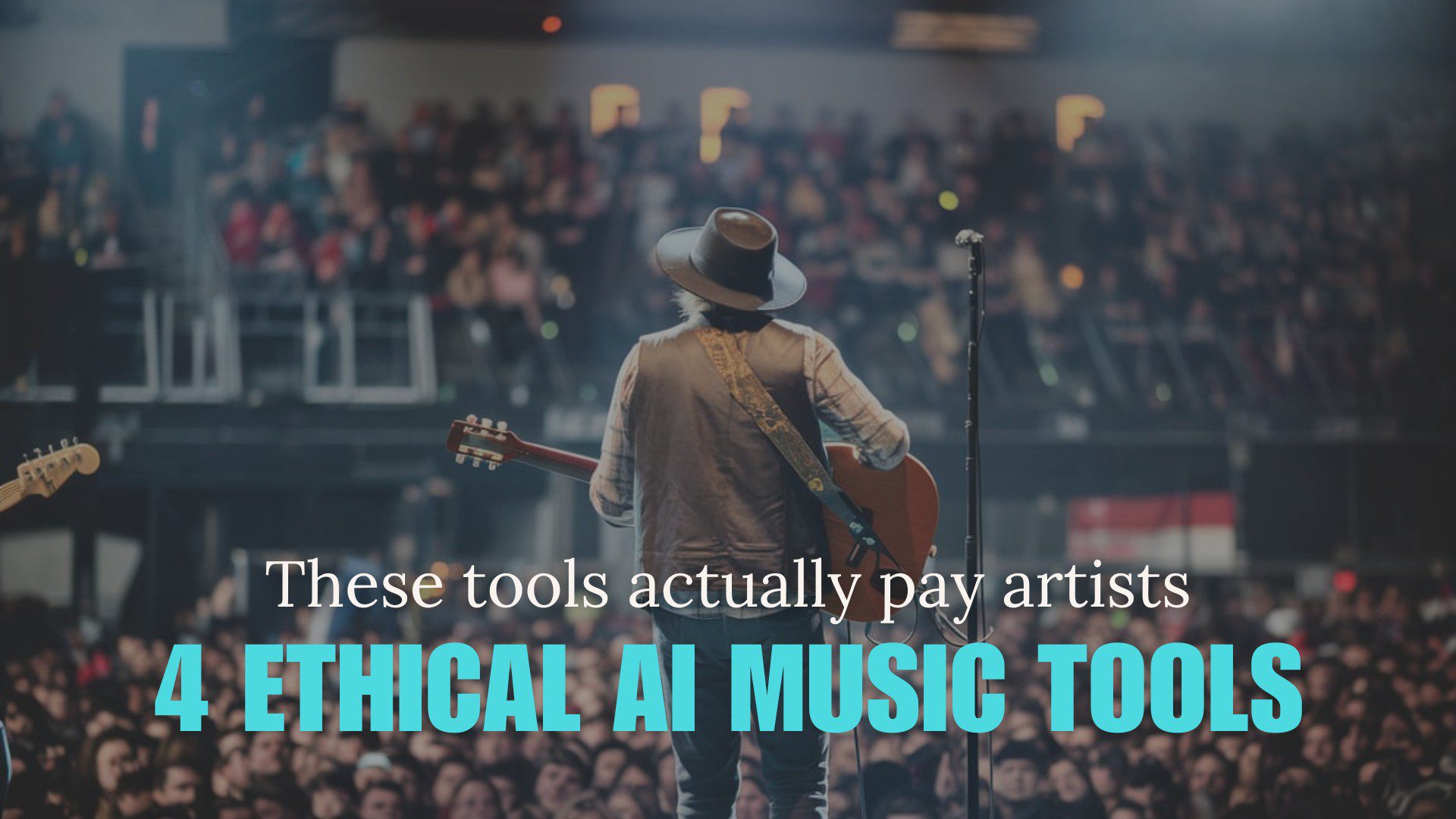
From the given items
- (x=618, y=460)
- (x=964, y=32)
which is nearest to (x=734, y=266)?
(x=618, y=460)

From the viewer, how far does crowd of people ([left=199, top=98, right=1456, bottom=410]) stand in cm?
1002

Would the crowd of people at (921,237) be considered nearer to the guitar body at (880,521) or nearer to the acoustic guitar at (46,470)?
the acoustic guitar at (46,470)

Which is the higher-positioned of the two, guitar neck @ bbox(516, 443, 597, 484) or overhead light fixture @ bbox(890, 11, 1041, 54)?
overhead light fixture @ bbox(890, 11, 1041, 54)

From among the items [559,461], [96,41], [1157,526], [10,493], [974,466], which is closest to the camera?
[974,466]

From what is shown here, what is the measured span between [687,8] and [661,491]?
10.2 m

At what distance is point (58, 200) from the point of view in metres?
9.83

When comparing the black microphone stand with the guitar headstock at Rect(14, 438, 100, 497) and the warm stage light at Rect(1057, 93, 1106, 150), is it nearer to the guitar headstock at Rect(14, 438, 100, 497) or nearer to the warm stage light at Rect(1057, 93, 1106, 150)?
the guitar headstock at Rect(14, 438, 100, 497)

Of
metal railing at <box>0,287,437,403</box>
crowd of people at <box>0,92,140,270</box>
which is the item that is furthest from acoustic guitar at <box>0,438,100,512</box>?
metal railing at <box>0,287,437,403</box>

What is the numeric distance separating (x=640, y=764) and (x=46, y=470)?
6.39 ft

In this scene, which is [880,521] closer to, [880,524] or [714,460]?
[880,524]

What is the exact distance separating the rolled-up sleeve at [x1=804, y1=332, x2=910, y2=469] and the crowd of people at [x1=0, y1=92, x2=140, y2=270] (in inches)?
275

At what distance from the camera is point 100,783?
4609 mm

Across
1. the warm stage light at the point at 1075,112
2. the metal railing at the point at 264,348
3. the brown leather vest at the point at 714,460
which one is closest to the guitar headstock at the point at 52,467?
the brown leather vest at the point at 714,460

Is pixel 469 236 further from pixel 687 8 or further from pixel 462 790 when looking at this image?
pixel 462 790
